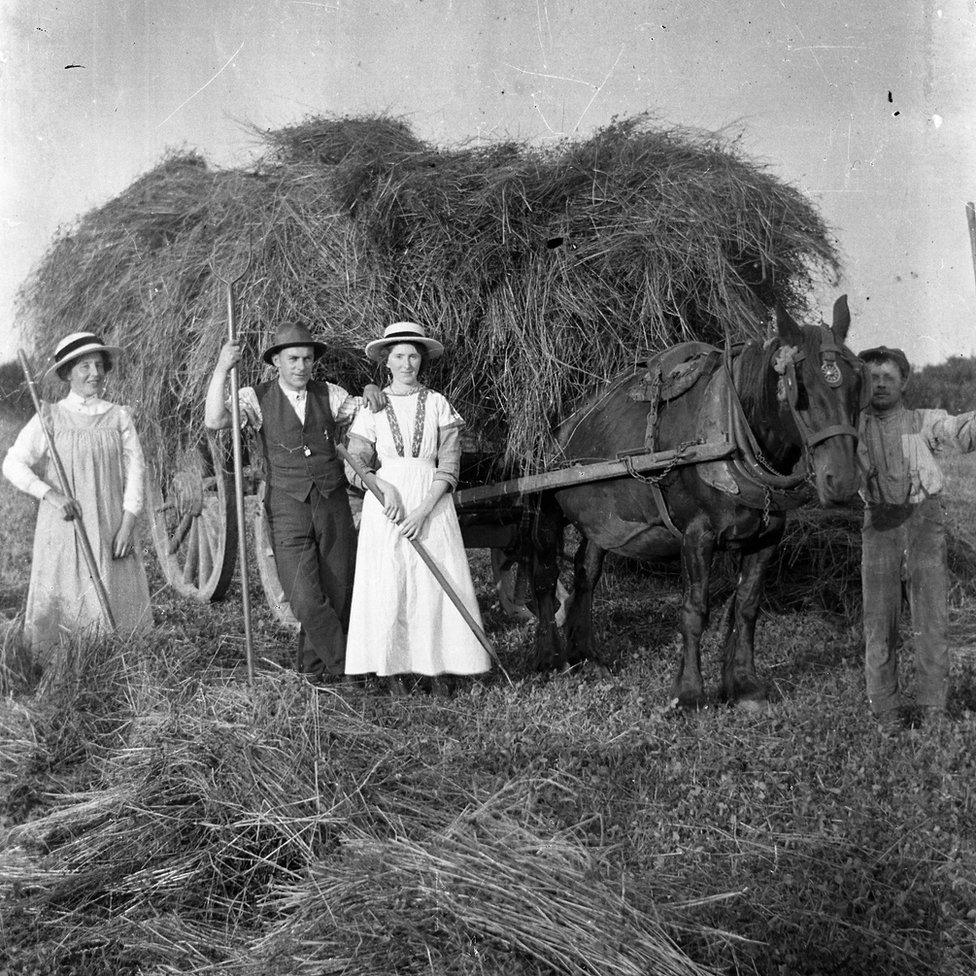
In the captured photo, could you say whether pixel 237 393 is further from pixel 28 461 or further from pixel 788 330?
pixel 788 330

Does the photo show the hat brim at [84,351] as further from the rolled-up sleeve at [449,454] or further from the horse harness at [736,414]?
the horse harness at [736,414]

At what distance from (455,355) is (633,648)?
2.19 m

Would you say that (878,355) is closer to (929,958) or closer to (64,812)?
(929,958)

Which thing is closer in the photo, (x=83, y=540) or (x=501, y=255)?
(x=83, y=540)

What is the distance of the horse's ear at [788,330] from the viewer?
4176 millimetres

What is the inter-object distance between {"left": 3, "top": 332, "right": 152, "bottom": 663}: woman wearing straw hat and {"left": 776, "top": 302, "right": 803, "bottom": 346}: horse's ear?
3164 mm

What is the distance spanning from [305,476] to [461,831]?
8.31 ft

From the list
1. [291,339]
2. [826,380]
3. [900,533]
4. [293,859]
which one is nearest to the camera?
[293,859]

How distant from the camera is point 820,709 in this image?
4.65 m

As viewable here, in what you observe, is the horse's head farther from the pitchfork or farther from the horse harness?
the pitchfork

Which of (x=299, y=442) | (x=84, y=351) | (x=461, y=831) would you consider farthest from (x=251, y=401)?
(x=461, y=831)

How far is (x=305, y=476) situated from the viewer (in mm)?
5059

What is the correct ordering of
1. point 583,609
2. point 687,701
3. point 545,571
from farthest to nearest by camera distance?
point 545,571, point 583,609, point 687,701

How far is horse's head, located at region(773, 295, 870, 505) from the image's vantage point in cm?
401
